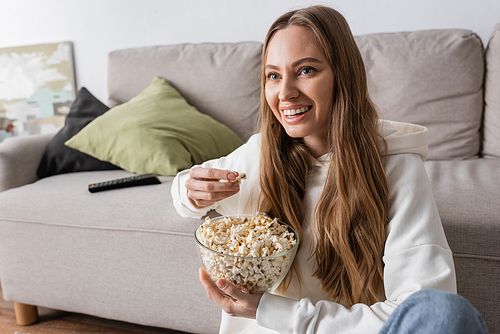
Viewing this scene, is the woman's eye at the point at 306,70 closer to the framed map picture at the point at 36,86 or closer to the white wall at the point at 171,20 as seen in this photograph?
the white wall at the point at 171,20

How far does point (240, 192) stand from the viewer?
1017mm

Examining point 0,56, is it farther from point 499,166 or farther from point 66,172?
point 499,166

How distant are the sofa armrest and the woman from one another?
1009 millimetres

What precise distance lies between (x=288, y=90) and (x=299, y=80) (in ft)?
0.11

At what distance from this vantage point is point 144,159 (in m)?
1.54

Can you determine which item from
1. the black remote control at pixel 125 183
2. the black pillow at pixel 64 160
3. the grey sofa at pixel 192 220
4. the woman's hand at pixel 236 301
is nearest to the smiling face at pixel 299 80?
the woman's hand at pixel 236 301

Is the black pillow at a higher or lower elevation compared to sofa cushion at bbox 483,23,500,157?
lower

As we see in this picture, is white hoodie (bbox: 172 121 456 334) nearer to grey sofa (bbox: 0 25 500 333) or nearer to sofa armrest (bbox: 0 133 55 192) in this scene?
grey sofa (bbox: 0 25 500 333)

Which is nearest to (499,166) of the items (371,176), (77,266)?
(371,176)

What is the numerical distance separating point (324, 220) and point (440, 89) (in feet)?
Result: 3.28

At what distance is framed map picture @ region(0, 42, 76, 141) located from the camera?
2498 millimetres

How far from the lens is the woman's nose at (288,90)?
83 centimetres

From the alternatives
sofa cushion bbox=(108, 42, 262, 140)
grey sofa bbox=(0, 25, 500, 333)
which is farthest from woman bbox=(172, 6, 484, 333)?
sofa cushion bbox=(108, 42, 262, 140)

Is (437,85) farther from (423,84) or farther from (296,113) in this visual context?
(296,113)
